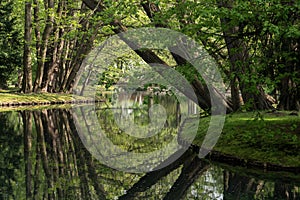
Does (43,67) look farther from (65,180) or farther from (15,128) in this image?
(65,180)

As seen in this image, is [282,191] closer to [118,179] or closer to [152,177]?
[152,177]

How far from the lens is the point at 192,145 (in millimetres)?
14375

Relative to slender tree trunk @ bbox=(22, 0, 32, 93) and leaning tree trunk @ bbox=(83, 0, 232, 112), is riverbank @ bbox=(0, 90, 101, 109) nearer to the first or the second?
slender tree trunk @ bbox=(22, 0, 32, 93)

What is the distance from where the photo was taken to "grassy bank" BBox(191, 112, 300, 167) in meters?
10.7

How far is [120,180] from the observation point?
31.8ft

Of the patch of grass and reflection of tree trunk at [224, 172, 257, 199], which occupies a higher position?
the patch of grass

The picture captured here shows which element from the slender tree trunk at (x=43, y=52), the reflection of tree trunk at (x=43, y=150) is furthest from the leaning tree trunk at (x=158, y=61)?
the slender tree trunk at (x=43, y=52)

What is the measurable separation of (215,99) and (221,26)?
7083mm

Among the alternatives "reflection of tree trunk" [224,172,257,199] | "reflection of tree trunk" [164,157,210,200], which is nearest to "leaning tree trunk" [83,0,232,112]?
"reflection of tree trunk" [164,157,210,200]

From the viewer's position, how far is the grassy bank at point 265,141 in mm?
10672

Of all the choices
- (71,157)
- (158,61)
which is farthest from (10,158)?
(158,61)

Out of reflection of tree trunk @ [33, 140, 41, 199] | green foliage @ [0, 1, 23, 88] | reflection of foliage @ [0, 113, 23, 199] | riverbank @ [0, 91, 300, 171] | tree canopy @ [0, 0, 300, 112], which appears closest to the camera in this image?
reflection of tree trunk @ [33, 140, 41, 199]

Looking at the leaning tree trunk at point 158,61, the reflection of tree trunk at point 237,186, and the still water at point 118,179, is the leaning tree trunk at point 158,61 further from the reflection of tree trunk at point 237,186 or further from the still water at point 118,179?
the reflection of tree trunk at point 237,186

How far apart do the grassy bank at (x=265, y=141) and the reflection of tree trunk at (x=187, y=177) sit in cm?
91
